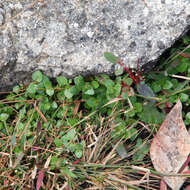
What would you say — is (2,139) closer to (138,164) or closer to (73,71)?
(73,71)

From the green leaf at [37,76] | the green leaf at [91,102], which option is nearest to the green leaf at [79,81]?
the green leaf at [91,102]

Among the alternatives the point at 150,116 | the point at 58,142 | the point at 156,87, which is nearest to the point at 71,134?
the point at 58,142

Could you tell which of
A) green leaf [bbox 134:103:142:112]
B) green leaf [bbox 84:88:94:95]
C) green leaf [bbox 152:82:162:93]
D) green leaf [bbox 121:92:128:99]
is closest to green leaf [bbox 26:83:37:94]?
green leaf [bbox 84:88:94:95]

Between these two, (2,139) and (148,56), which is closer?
(148,56)

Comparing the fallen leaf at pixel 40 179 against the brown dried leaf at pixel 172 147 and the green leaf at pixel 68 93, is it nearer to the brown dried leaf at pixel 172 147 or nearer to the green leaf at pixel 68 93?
the green leaf at pixel 68 93

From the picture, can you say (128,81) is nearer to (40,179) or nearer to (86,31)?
(86,31)

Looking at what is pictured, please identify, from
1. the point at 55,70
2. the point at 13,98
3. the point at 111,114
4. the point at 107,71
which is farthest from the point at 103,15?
the point at 13,98
